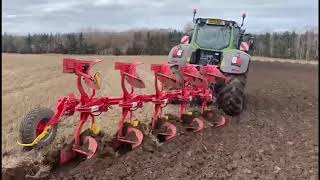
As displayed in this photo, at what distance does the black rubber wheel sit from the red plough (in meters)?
0.01

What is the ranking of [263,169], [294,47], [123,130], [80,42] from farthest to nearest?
[294,47]
[80,42]
[123,130]
[263,169]

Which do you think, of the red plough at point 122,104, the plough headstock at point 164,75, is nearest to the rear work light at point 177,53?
the red plough at point 122,104

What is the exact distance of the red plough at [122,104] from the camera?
17.1 ft

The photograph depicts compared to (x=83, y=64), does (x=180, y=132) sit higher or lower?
lower

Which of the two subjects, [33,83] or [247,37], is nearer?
[247,37]

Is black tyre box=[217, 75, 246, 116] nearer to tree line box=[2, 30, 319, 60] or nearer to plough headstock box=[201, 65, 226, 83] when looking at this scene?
plough headstock box=[201, 65, 226, 83]

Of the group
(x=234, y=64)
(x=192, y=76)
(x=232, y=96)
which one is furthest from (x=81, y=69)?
(x=234, y=64)

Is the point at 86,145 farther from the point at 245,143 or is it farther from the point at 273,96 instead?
the point at 273,96

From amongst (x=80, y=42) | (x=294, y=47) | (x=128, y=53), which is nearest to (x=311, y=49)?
(x=294, y=47)

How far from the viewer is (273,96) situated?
11742mm

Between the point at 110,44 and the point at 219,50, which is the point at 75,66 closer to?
the point at 219,50

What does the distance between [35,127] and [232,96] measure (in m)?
3.91

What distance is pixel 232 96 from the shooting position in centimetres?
824

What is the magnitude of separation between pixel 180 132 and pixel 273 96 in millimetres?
5384
